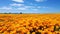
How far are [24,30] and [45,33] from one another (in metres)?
0.66

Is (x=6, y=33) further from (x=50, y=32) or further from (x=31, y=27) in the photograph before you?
(x=50, y=32)

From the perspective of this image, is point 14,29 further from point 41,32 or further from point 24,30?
point 41,32

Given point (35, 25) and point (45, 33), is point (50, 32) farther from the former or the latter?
point (35, 25)

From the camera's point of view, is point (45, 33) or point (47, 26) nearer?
point (45, 33)

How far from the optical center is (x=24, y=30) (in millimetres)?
4297

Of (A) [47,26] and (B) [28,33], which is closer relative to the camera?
(B) [28,33]

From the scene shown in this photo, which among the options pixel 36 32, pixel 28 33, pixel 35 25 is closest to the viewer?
pixel 28 33

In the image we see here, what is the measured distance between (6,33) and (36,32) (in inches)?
37.8

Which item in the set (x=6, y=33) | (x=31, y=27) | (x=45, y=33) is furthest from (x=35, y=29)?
(x=6, y=33)

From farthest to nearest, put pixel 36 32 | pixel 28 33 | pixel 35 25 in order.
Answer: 1. pixel 35 25
2. pixel 36 32
3. pixel 28 33

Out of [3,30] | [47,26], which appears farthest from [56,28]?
[3,30]

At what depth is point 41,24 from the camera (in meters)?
5.01

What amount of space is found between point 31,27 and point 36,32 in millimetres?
268

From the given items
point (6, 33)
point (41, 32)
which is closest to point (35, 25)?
point (41, 32)
